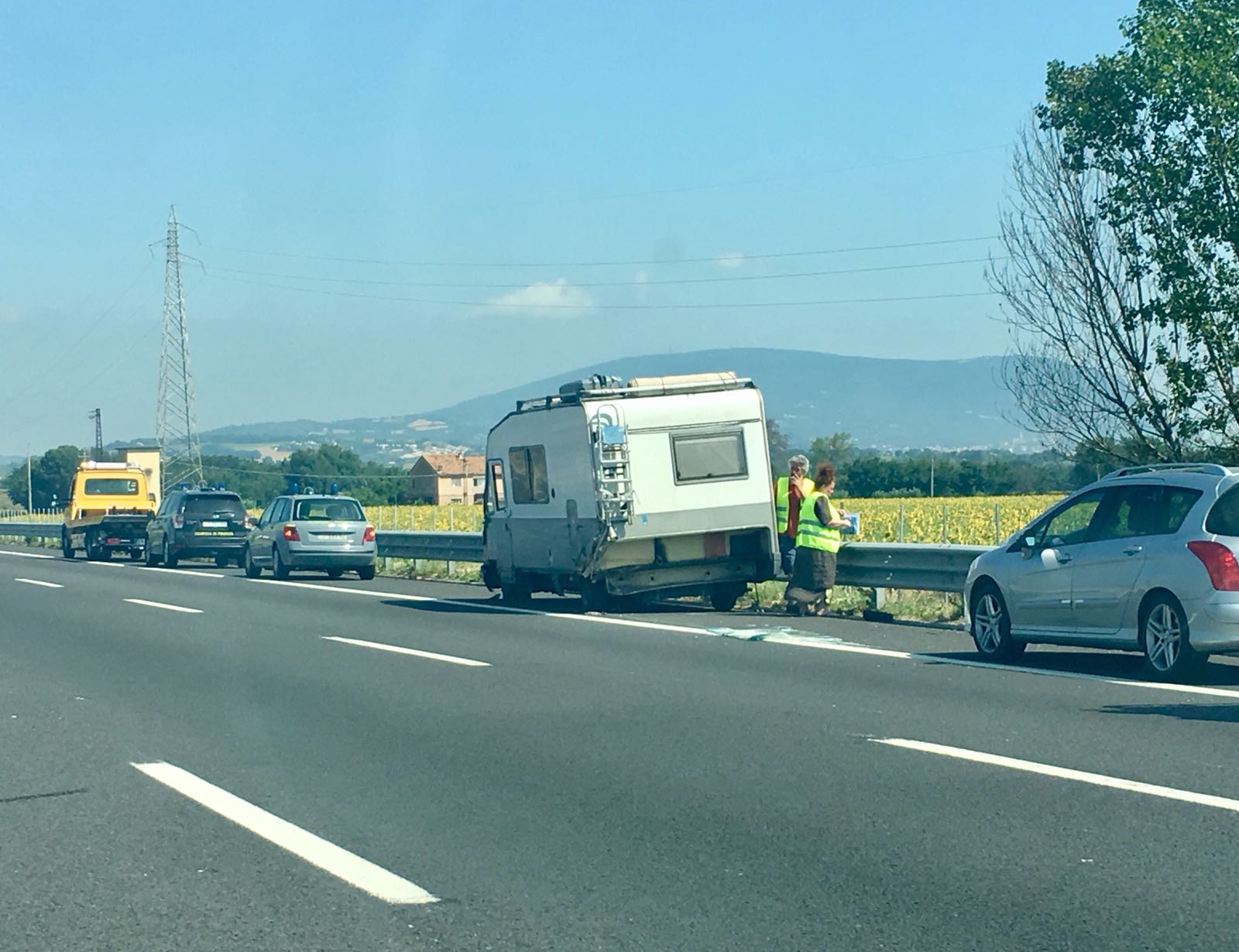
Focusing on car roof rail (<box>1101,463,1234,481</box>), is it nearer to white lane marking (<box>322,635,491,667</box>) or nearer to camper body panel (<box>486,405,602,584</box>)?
white lane marking (<box>322,635,491,667</box>)

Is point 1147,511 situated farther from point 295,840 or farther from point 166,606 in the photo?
point 166,606

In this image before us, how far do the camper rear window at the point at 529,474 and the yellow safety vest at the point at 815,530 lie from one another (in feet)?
10.6

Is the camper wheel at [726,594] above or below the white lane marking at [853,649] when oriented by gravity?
above

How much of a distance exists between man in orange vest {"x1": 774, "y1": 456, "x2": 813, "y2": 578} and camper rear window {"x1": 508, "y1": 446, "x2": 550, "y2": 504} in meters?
2.77

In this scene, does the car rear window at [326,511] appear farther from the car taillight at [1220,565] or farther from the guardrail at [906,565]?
the car taillight at [1220,565]

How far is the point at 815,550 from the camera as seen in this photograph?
18359 mm

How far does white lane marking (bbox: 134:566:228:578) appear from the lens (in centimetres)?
3095

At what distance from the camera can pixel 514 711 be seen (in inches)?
425

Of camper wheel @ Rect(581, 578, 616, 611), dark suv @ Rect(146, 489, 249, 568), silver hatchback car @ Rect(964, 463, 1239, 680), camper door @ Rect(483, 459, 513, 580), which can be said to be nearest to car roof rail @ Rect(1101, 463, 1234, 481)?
silver hatchback car @ Rect(964, 463, 1239, 680)

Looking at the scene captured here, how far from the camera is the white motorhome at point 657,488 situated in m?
18.7

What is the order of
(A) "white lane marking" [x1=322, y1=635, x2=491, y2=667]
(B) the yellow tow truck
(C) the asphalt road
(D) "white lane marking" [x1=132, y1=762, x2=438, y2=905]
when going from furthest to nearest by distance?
1. (B) the yellow tow truck
2. (A) "white lane marking" [x1=322, y1=635, x2=491, y2=667]
3. (D) "white lane marking" [x1=132, y1=762, x2=438, y2=905]
4. (C) the asphalt road

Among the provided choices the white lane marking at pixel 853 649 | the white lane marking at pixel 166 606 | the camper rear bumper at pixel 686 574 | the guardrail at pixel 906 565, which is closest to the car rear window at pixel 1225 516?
the white lane marking at pixel 853 649

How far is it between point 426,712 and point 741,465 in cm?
907

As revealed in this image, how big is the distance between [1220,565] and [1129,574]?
908 mm
